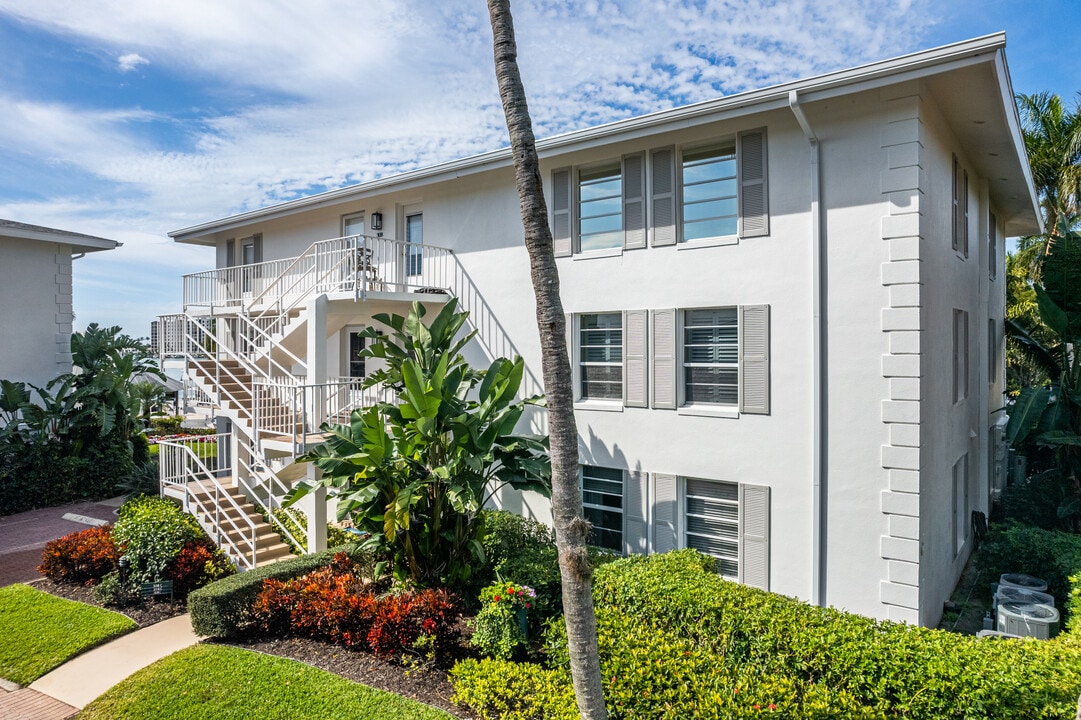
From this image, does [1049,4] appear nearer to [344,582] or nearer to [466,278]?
[466,278]

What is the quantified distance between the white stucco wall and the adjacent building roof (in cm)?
36

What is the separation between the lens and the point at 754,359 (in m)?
9.62

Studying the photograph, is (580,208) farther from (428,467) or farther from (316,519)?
(316,519)

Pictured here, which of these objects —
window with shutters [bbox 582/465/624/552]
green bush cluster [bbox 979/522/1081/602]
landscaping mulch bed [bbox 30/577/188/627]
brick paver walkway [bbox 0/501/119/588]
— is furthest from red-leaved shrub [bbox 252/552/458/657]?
green bush cluster [bbox 979/522/1081/602]

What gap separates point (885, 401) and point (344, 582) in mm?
8156

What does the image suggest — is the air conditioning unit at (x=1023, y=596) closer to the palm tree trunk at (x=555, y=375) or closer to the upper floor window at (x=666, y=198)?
the upper floor window at (x=666, y=198)

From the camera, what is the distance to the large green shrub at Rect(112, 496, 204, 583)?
10.3 m

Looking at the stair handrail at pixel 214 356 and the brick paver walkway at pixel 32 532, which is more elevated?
the stair handrail at pixel 214 356

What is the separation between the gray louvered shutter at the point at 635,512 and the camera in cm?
1073

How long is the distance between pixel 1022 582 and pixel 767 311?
621 cm

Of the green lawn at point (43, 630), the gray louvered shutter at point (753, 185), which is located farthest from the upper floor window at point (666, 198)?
the green lawn at point (43, 630)

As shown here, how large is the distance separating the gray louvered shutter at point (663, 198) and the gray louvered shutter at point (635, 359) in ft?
4.31

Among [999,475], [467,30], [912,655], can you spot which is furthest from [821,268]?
[999,475]

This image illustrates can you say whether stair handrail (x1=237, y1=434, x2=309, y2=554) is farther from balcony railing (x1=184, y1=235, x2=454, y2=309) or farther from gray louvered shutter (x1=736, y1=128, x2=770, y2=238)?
gray louvered shutter (x1=736, y1=128, x2=770, y2=238)
